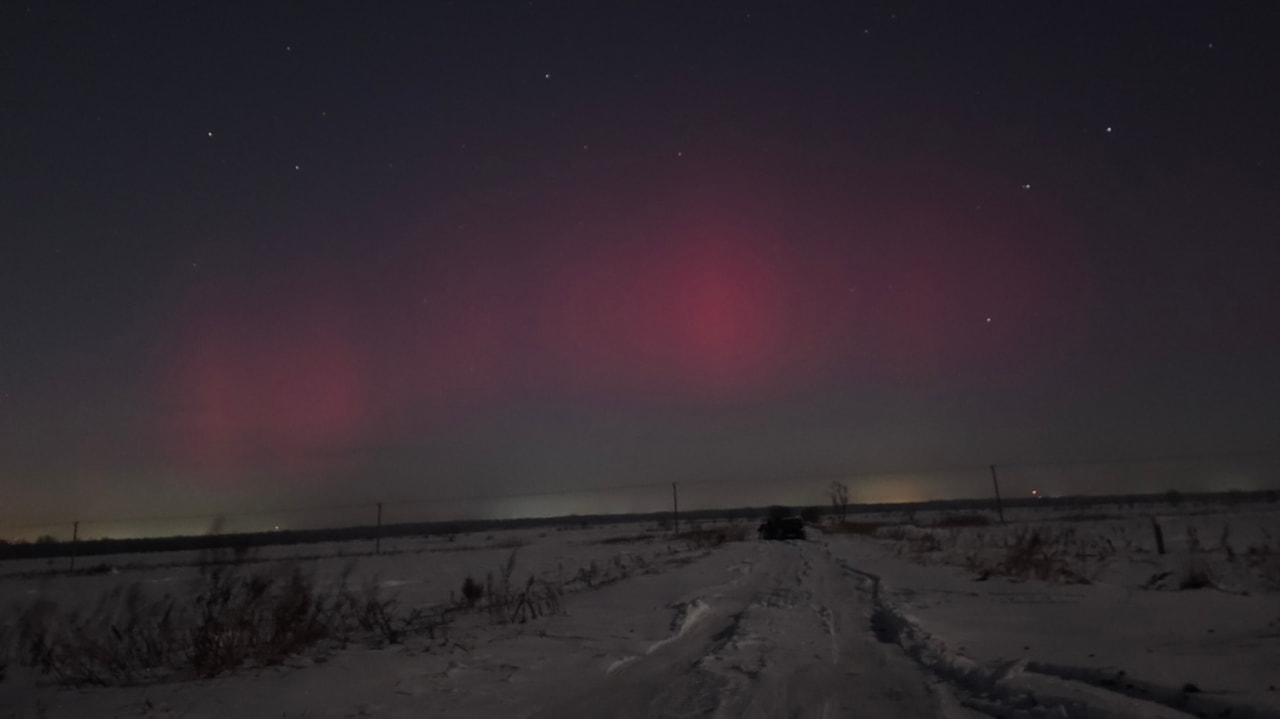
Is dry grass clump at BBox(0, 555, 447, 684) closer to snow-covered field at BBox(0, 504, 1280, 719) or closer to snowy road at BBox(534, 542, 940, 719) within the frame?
snow-covered field at BBox(0, 504, 1280, 719)

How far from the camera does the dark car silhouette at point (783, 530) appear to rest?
58750mm

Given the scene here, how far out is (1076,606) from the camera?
11.7m

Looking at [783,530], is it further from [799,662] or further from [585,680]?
[585,680]

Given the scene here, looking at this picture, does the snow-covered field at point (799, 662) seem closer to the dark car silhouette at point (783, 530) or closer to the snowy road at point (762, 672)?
the snowy road at point (762, 672)

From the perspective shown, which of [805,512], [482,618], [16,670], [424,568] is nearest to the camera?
[16,670]

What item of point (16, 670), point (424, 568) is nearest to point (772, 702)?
point (16, 670)

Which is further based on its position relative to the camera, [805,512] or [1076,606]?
[805,512]

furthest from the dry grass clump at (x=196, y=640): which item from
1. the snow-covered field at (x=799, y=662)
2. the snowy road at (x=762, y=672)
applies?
the snowy road at (x=762, y=672)

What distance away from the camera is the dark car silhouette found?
5875 cm

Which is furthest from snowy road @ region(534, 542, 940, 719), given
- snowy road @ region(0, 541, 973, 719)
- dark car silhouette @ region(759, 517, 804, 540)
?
dark car silhouette @ region(759, 517, 804, 540)

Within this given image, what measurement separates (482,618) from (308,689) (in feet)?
17.5

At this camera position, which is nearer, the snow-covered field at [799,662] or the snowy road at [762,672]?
the snow-covered field at [799,662]

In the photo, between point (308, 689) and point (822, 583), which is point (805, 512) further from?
point (308, 689)

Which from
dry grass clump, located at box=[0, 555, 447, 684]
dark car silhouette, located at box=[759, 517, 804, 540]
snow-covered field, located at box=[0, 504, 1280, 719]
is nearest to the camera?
snow-covered field, located at box=[0, 504, 1280, 719]
